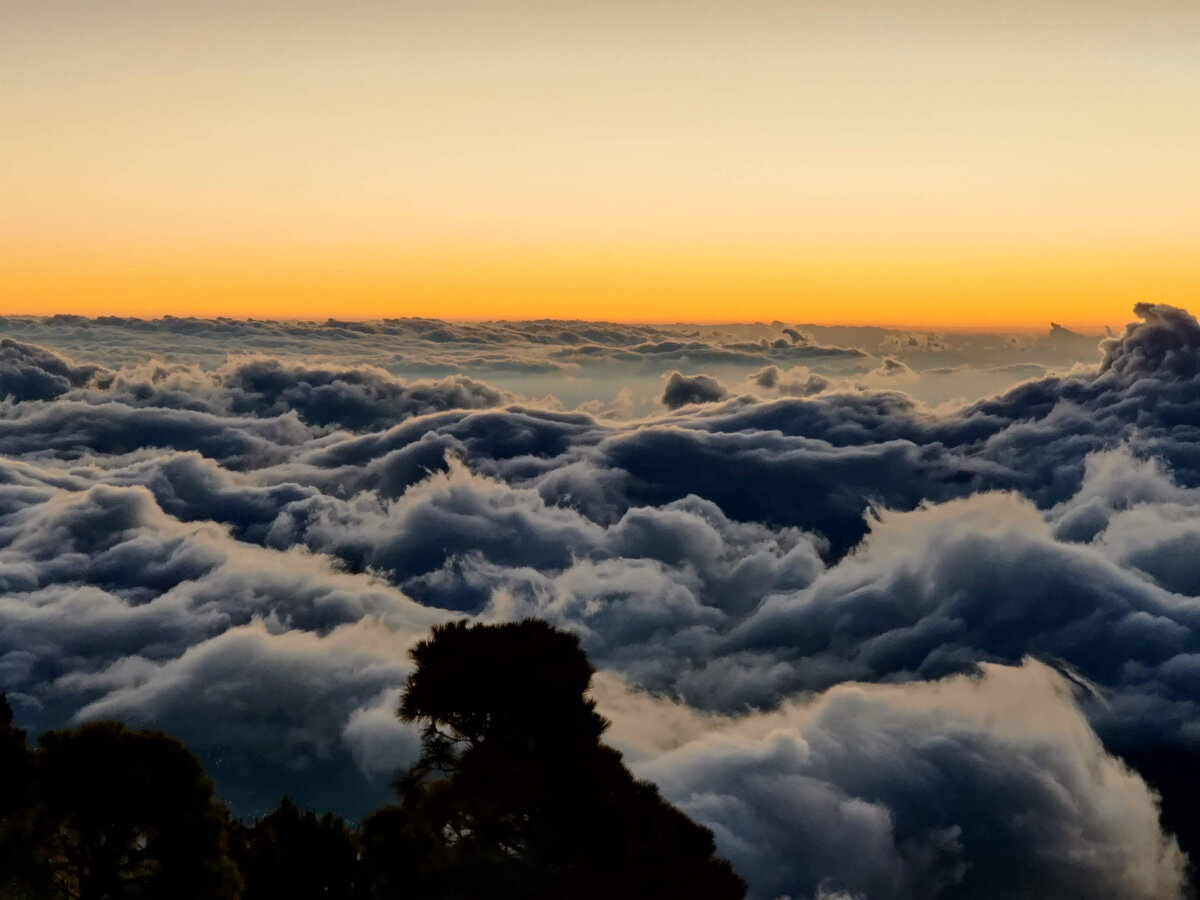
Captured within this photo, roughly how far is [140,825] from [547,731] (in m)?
13.2

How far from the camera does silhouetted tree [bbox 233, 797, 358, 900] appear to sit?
97.1ft

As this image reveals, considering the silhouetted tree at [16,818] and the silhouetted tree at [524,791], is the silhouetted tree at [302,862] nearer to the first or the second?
the silhouetted tree at [524,791]

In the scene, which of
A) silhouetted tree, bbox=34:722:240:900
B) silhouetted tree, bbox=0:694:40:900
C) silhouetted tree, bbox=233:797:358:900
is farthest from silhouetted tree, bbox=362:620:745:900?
silhouetted tree, bbox=0:694:40:900

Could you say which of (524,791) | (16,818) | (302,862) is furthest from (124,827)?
(524,791)

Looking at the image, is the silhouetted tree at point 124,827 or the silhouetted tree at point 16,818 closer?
the silhouetted tree at point 16,818

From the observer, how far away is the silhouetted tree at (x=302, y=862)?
97.1 feet

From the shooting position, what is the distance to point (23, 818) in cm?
2666

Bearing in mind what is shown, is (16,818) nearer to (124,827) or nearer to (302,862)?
(124,827)

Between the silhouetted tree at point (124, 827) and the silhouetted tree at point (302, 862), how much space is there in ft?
8.91

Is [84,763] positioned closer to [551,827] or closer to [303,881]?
[303,881]

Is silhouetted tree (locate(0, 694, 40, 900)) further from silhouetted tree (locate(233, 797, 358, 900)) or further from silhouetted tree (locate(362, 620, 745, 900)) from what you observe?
silhouetted tree (locate(362, 620, 745, 900))

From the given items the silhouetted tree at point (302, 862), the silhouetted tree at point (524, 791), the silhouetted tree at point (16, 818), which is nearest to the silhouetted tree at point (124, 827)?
the silhouetted tree at point (16, 818)

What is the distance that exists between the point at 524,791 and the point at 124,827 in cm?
1321

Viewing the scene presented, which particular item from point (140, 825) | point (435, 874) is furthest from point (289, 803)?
point (435, 874)
